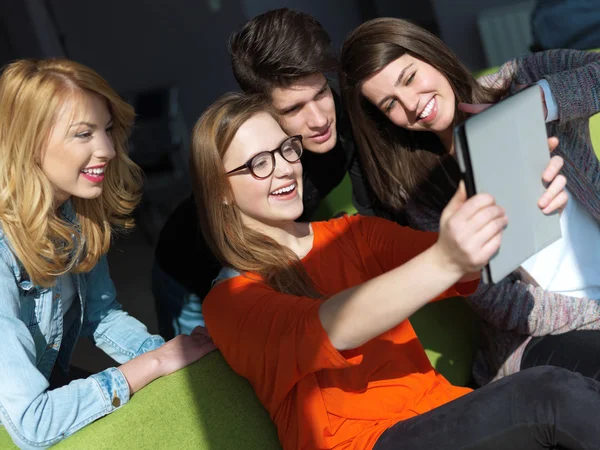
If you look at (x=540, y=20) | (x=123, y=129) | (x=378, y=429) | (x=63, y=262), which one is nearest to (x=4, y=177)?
(x=63, y=262)

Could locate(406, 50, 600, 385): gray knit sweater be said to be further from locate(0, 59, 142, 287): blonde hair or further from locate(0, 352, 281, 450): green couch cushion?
locate(0, 59, 142, 287): blonde hair

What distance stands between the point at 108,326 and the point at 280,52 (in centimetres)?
95

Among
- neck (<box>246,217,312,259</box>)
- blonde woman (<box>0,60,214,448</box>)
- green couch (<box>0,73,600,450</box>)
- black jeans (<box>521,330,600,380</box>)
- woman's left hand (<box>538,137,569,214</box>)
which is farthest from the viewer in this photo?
black jeans (<box>521,330,600,380</box>)

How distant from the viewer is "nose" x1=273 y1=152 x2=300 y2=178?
1950 millimetres

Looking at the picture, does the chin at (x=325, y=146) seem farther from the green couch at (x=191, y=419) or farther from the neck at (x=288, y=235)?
the green couch at (x=191, y=419)

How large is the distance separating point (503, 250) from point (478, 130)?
0.22 m

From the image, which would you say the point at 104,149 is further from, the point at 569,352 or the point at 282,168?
the point at 569,352

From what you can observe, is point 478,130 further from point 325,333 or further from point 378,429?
point 378,429

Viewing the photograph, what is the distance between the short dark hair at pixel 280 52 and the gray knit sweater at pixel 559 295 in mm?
616

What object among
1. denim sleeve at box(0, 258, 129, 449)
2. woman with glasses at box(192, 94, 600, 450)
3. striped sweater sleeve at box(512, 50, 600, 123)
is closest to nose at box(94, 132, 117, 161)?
woman with glasses at box(192, 94, 600, 450)

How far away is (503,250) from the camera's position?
143 cm

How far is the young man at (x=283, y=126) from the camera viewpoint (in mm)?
2373

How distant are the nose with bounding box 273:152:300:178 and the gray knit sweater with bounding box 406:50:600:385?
0.65 m

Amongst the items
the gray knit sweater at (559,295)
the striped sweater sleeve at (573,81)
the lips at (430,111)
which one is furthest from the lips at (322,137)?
the striped sweater sleeve at (573,81)
